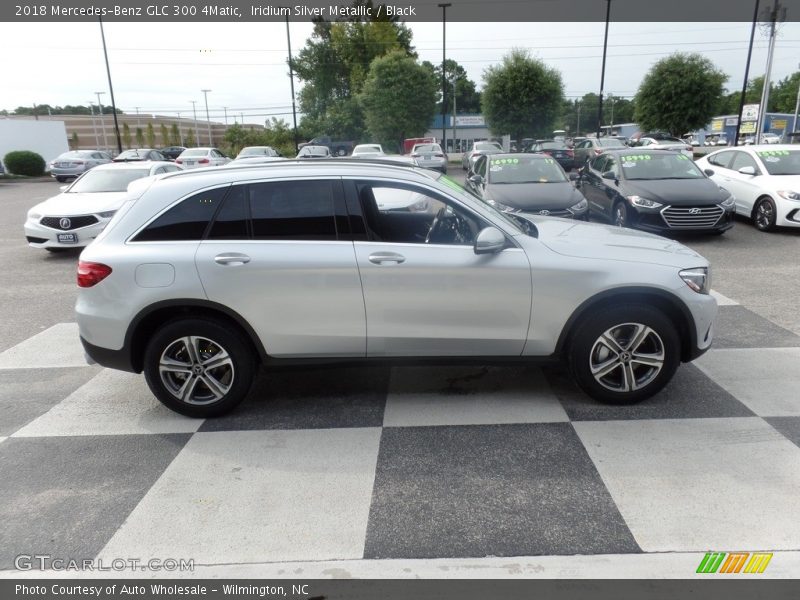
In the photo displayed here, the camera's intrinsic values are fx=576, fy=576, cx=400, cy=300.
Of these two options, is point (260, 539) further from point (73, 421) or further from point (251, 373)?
point (73, 421)

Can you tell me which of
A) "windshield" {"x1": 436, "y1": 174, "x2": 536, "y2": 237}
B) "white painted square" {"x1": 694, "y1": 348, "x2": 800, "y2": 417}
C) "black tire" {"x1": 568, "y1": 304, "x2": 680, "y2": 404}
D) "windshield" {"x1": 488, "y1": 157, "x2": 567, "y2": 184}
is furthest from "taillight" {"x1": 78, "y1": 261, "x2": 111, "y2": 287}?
"windshield" {"x1": 488, "y1": 157, "x2": 567, "y2": 184}

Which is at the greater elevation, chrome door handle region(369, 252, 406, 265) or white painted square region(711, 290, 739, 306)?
chrome door handle region(369, 252, 406, 265)

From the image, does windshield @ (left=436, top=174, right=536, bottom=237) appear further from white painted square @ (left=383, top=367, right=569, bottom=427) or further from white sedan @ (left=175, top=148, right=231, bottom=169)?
white sedan @ (left=175, top=148, right=231, bottom=169)

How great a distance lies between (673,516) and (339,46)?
60747mm

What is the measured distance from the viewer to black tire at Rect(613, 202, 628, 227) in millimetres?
10023

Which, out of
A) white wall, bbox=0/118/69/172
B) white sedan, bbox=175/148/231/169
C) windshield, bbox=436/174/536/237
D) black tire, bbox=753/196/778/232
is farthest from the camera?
white wall, bbox=0/118/69/172

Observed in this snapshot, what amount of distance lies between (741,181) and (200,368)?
1118 centimetres

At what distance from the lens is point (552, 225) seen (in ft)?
15.5

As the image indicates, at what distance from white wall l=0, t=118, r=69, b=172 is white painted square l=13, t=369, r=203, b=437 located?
126 ft

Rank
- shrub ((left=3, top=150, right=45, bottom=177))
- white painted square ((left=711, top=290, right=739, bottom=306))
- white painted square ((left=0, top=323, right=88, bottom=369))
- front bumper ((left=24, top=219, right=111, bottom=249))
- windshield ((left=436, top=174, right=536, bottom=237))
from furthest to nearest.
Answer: shrub ((left=3, top=150, right=45, bottom=177)) < front bumper ((left=24, top=219, right=111, bottom=249)) < white painted square ((left=711, top=290, right=739, bottom=306)) < white painted square ((left=0, top=323, right=88, bottom=369)) < windshield ((left=436, top=174, right=536, bottom=237))

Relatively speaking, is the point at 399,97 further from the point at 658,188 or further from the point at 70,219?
the point at 70,219

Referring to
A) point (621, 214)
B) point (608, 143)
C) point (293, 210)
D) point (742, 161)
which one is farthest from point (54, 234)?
point (608, 143)

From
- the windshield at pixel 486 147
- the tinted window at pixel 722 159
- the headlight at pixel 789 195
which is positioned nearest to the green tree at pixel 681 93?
the windshield at pixel 486 147

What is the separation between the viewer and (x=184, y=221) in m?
4.02
